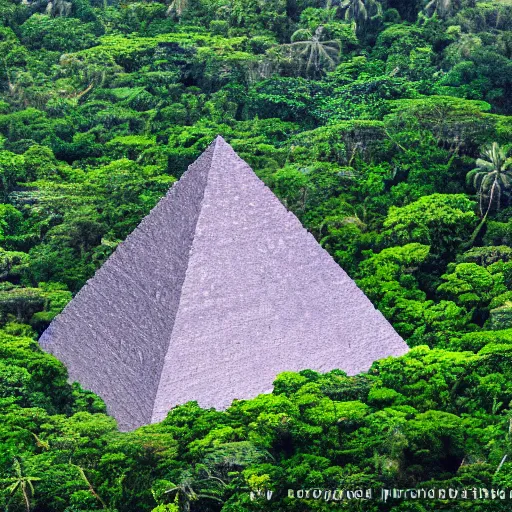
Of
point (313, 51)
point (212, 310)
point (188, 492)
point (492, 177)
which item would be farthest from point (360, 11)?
point (188, 492)

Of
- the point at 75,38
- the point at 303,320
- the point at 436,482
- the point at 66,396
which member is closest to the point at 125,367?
the point at 66,396

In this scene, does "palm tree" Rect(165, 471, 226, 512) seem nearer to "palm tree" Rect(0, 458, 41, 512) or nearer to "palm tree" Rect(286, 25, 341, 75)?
"palm tree" Rect(0, 458, 41, 512)

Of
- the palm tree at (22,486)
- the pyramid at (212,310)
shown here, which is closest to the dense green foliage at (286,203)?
the palm tree at (22,486)

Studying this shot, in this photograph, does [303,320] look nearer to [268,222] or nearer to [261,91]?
[268,222]

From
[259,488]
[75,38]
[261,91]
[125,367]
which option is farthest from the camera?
[75,38]

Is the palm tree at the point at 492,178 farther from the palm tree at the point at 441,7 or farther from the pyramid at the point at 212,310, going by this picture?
the palm tree at the point at 441,7

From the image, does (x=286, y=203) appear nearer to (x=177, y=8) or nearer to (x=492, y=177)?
(x=492, y=177)

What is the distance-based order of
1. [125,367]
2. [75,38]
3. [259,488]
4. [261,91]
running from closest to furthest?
1. [259,488]
2. [125,367]
3. [261,91]
4. [75,38]
